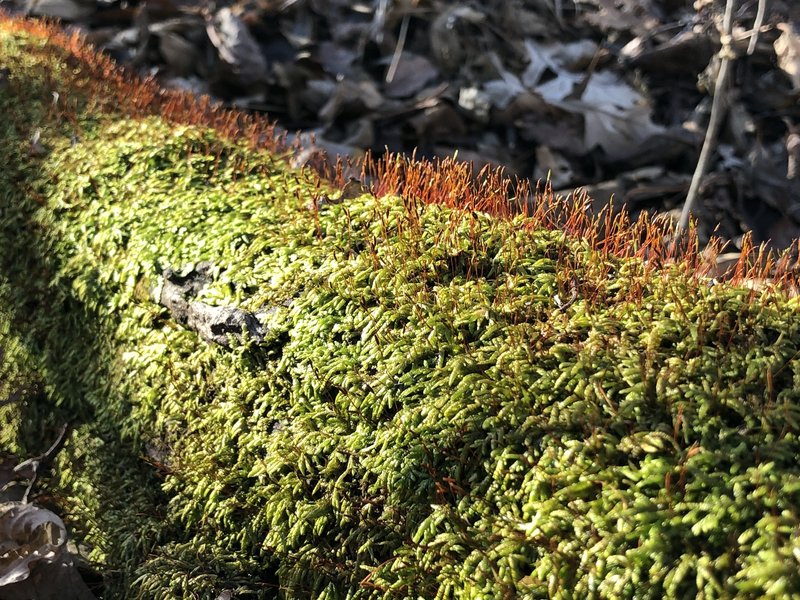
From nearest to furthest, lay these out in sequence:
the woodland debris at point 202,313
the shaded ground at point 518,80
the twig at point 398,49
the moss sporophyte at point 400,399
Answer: the moss sporophyte at point 400,399
the woodland debris at point 202,313
the shaded ground at point 518,80
the twig at point 398,49

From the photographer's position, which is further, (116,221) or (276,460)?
(116,221)

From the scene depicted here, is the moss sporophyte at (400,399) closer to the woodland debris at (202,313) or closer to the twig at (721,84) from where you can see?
the woodland debris at (202,313)

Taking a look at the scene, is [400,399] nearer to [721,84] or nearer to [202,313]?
[202,313]

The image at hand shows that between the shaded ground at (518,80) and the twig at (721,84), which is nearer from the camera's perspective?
the twig at (721,84)

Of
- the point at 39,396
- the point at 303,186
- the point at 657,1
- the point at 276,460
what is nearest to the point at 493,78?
the point at 657,1

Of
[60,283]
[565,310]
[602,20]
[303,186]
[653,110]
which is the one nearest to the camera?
[565,310]

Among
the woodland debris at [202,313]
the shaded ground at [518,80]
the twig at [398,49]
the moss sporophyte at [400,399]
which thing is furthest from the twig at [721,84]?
the twig at [398,49]

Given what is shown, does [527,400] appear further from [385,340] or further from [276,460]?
[276,460]

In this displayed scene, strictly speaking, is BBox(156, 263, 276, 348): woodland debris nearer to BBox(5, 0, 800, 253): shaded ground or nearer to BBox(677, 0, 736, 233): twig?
BBox(677, 0, 736, 233): twig
